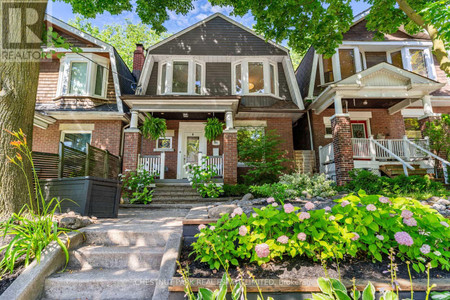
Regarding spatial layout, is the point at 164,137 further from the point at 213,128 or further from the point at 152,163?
the point at 213,128

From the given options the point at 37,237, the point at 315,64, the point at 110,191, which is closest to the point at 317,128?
the point at 315,64

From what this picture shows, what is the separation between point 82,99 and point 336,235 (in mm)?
9938

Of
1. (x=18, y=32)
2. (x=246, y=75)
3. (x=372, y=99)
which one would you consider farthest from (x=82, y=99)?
(x=372, y=99)

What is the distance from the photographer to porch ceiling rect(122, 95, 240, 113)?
788cm

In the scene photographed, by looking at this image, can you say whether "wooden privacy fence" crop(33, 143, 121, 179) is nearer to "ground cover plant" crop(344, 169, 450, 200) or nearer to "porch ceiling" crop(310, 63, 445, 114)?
"ground cover plant" crop(344, 169, 450, 200)

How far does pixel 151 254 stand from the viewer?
2.47m

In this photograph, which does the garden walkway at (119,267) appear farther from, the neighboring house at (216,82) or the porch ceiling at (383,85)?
the porch ceiling at (383,85)

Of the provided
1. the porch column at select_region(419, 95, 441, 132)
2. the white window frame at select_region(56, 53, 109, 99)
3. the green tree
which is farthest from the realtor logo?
the green tree

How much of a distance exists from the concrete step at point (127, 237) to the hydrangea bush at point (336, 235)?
0.87 meters

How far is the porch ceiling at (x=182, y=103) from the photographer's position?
310 inches

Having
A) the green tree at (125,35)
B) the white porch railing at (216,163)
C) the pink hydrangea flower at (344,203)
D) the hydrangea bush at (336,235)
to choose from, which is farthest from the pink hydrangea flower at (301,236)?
the green tree at (125,35)

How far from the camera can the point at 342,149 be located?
296 inches

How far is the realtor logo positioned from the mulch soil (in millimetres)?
3474

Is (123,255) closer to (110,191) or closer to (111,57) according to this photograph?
(110,191)
